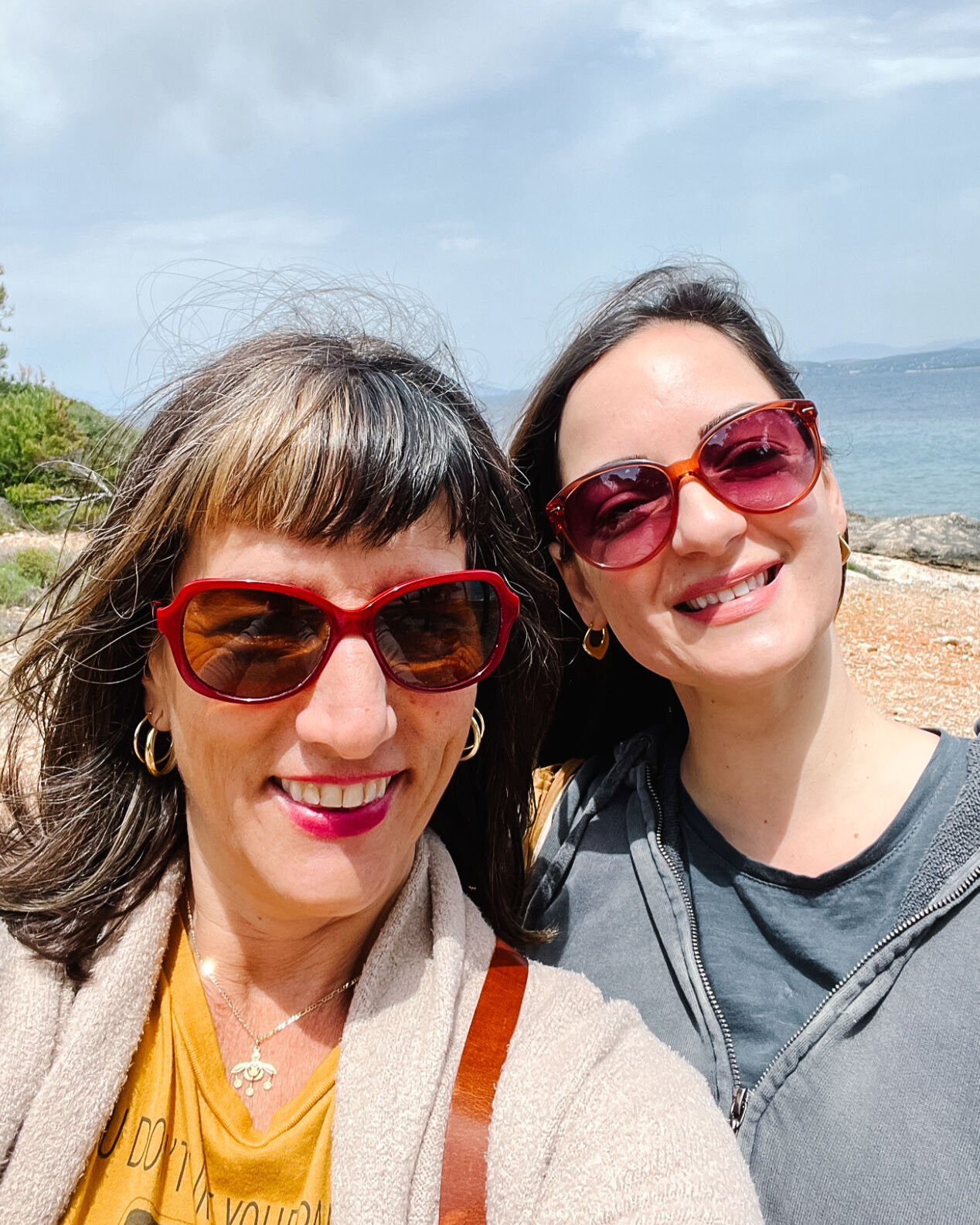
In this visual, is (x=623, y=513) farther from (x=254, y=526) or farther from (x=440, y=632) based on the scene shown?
(x=254, y=526)

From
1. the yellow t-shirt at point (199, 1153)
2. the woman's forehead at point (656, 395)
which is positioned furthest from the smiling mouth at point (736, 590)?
the yellow t-shirt at point (199, 1153)

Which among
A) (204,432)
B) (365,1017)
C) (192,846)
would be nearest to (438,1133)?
(365,1017)

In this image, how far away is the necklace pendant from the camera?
5.63ft

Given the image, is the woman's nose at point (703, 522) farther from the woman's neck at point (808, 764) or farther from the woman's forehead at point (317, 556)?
the woman's forehead at point (317, 556)

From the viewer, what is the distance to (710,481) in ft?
7.18

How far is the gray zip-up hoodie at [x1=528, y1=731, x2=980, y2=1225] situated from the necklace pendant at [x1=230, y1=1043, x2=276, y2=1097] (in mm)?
794

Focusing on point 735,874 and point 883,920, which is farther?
point 735,874

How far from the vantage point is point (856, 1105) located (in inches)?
71.9

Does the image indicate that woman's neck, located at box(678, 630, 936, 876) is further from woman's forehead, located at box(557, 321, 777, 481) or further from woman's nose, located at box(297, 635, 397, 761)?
woman's nose, located at box(297, 635, 397, 761)

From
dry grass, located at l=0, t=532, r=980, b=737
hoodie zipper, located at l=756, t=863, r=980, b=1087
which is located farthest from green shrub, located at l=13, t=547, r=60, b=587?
hoodie zipper, located at l=756, t=863, r=980, b=1087

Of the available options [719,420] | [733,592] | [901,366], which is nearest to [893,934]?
[733,592]

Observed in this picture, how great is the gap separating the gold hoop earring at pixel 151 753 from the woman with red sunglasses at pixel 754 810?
0.97m

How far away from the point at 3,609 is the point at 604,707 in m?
6.89

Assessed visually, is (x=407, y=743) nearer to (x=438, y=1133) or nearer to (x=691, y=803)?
(x=438, y=1133)
